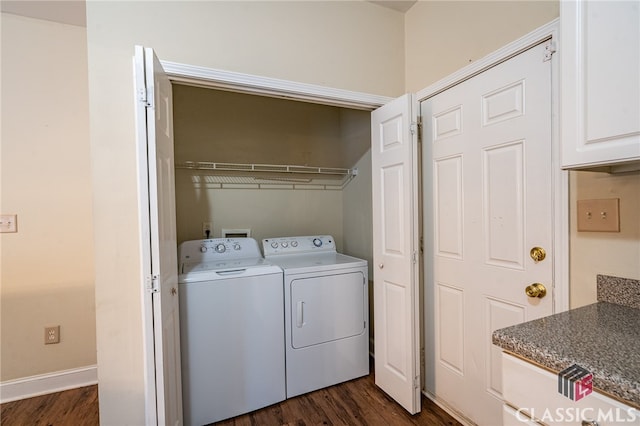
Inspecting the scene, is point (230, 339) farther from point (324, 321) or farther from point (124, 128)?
point (124, 128)

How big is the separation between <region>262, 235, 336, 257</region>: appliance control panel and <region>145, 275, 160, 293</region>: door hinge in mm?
1212

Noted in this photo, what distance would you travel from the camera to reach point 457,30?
1680 millimetres

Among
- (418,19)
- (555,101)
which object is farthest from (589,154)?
(418,19)

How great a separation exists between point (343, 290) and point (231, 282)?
2.69 ft

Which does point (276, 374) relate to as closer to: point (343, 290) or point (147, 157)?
Result: point (343, 290)

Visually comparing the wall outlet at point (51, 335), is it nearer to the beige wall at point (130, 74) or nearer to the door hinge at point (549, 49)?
the beige wall at point (130, 74)

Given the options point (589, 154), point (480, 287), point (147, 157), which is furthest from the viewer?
point (480, 287)

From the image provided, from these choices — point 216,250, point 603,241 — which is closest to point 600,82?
point 603,241

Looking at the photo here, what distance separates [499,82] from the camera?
1.44 m

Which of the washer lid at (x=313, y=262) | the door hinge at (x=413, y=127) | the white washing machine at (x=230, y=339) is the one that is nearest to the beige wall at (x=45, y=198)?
the white washing machine at (x=230, y=339)

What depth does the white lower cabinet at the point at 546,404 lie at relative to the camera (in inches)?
25.0

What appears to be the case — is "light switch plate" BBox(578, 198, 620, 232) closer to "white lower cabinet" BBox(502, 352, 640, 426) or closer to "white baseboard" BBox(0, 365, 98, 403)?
"white lower cabinet" BBox(502, 352, 640, 426)

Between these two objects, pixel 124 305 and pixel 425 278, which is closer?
pixel 124 305

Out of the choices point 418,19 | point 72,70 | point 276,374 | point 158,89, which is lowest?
point 276,374
